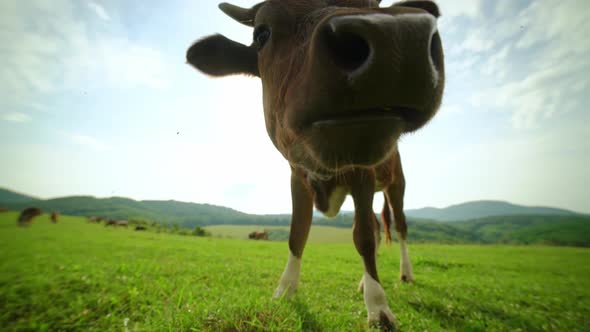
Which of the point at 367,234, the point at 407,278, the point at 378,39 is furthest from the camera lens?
the point at 407,278

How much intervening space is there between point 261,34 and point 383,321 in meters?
2.96

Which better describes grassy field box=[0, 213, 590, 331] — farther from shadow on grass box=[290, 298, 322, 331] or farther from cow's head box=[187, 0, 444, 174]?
cow's head box=[187, 0, 444, 174]

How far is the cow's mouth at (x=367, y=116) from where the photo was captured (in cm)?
124

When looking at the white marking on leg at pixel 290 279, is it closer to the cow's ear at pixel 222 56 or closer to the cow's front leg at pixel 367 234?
the cow's front leg at pixel 367 234

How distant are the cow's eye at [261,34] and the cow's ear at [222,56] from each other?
0.78 meters

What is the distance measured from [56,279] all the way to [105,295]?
990 millimetres

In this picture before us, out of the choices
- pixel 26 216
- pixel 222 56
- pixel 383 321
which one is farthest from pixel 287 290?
pixel 26 216

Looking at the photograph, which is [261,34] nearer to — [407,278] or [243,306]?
Result: [243,306]

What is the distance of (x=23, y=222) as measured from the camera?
44.7 ft

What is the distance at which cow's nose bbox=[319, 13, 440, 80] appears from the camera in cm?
105

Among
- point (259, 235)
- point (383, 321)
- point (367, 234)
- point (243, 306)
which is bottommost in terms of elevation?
point (259, 235)

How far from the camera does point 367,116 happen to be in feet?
4.07

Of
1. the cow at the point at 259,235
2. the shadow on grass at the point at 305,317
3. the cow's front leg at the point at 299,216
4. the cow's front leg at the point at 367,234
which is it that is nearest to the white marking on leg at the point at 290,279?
the cow's front leg at the point at 299,216

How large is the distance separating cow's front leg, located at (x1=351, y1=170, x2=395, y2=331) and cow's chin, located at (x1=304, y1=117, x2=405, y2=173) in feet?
5.28
